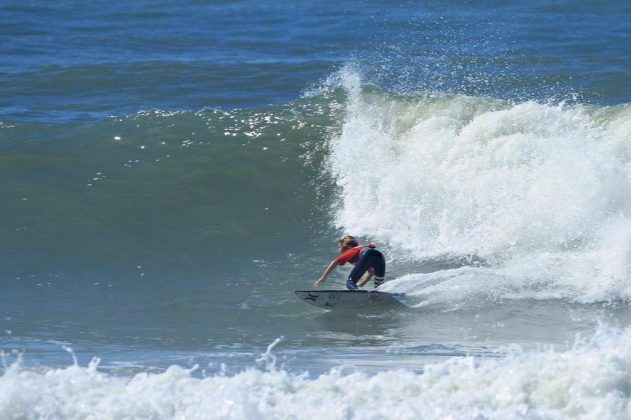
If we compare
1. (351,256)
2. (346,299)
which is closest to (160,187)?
(351,256)

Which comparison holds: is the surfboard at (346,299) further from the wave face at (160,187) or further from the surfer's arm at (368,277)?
the wave face at (160,187)

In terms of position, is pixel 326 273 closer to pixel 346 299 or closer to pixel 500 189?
pixel 346 299

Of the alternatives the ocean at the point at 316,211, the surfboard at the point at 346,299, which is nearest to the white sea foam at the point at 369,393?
the ocean at the point at 316,211

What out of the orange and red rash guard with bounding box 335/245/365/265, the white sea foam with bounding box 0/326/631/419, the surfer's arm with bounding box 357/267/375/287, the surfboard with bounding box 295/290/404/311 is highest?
the orange and red rash guard with bounding box 335/245/365/265

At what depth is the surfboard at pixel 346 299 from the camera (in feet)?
45.1

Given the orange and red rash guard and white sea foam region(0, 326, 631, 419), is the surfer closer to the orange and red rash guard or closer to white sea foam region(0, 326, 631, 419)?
the orange and red rash guard

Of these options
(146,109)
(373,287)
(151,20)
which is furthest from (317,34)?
(373,287)

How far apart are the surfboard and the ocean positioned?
0.75ft

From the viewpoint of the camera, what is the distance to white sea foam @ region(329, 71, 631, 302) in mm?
14641

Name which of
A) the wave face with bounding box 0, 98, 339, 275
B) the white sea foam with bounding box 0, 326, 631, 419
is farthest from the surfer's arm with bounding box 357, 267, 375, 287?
the white sea foam with bounding box 0, 326, 631, 419

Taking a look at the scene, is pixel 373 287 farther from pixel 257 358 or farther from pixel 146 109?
pixel 146 109

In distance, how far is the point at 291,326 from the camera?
43.7 ft

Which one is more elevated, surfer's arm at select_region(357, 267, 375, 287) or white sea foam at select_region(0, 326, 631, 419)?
white sea foam at select_region(0, 326, 631, 419)

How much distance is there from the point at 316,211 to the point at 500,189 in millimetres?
3113
